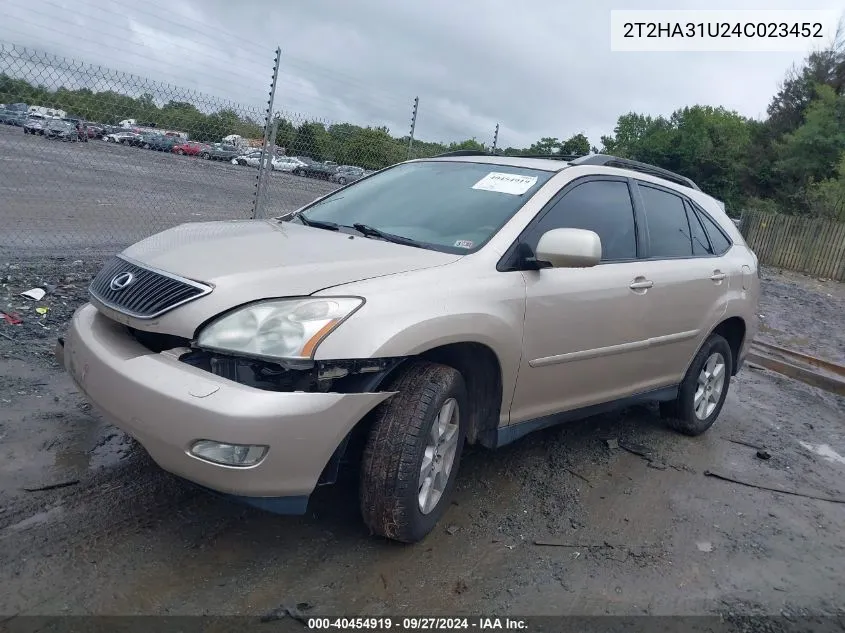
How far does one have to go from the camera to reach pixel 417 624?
260cm

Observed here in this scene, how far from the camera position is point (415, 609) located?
2678 millimetres

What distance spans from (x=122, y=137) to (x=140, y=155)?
0.48 metres

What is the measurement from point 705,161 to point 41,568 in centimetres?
5227

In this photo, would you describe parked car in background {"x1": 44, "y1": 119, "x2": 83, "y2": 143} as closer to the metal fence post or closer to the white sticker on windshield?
the metal fence post

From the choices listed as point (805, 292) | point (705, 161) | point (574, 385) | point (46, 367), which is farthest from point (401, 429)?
point (705, 161)

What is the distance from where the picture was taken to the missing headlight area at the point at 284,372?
103 inches

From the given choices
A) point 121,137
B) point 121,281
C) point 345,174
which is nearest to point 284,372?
point 121,281

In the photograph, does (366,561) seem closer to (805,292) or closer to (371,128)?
(371,128)

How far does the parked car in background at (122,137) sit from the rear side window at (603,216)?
4993 millimetres

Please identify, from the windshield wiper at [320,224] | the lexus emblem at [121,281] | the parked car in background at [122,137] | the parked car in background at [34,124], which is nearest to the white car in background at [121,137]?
the parked car in background at [122,137]

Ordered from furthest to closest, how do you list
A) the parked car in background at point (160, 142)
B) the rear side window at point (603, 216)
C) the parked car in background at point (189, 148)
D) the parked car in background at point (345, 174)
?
the parked car in background at point (345, 174) → the parked car in background at point (189, 148) → the parked car in background at point (160, 142) → the rear side window at point (603, 216)

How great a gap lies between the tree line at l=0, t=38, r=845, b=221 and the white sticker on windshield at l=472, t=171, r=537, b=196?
3.01 feet

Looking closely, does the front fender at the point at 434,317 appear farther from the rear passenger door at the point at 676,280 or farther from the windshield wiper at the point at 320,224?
the rear passenger door at the point at 676,280

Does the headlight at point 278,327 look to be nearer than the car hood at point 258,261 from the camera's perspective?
Yes
